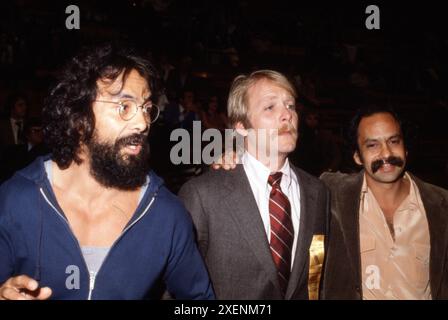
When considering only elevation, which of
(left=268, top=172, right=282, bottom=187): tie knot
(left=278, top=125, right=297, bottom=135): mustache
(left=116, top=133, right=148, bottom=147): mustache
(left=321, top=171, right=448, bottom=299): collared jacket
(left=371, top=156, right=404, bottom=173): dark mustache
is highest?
(left=278, top=125, right=297, bottom=135): mustache

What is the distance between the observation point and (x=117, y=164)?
1.88 m

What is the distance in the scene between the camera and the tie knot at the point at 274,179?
2256mm

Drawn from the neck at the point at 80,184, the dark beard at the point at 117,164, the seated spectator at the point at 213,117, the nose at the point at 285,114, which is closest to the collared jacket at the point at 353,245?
the nose at the point at 285,114

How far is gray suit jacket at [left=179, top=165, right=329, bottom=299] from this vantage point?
6.64 feet

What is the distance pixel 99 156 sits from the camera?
190cm

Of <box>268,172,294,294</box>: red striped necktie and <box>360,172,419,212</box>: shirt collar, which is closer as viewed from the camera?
<box>268,172,294,294</box>: red striped necktie

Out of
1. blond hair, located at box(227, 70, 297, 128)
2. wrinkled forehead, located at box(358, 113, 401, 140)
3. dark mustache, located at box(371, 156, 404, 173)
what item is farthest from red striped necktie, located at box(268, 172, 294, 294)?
wrinkled forehead, located at box(358, 113, 401, 140)

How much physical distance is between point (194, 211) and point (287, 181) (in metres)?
0.63

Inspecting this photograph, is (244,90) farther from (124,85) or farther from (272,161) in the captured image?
(124,85)

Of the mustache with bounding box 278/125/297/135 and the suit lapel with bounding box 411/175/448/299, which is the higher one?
the mustache with bounding box 278/125/297/135

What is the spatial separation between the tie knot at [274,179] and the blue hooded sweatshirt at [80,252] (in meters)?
0.60

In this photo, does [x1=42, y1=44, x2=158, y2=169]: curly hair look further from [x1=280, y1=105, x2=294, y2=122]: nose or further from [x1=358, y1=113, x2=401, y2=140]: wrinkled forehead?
[x1=358, y1=113, x2=401, y2=140]: wrinkled forehead

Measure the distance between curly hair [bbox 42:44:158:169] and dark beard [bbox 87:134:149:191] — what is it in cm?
10

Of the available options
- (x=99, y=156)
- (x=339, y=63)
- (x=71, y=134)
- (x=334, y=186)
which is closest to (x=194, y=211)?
(x=99, y=156)
